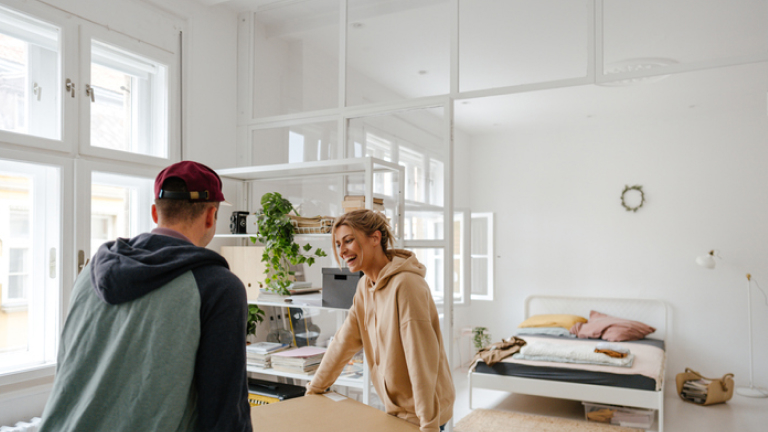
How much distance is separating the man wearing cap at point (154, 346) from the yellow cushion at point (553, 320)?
18.4ft

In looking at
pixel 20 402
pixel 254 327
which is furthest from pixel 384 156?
pixel 20 402

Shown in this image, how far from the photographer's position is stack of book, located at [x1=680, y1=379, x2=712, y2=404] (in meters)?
5.18

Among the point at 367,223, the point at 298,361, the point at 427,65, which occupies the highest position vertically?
the point at 427,65

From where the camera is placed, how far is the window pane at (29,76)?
2.72 meters

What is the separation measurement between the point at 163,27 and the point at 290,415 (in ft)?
8.88

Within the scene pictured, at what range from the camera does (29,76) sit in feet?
9.21

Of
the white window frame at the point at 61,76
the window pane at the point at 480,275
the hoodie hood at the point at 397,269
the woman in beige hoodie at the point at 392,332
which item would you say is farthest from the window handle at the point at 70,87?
the window pane at the point at 480,275

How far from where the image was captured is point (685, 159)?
20.6 feet

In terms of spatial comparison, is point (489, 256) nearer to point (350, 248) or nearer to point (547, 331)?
point (547, 331)

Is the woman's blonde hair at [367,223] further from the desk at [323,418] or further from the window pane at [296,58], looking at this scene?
the window pane at [296,58]

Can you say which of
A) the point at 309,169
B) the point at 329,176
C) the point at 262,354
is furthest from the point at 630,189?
the point at 262,354

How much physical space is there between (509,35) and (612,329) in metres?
3.76

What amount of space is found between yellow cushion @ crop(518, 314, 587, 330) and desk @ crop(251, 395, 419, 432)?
472 cm

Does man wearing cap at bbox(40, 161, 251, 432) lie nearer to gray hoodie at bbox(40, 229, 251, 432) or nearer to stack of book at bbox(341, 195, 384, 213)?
gray hoodie at bbox(40, 229, 251, 432)
